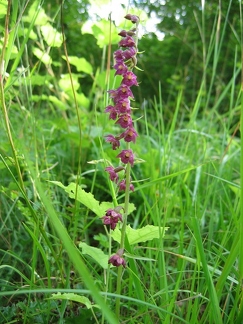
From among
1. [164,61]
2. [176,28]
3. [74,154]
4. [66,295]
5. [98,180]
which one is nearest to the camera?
[66,295]

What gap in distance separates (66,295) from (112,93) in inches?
19.5

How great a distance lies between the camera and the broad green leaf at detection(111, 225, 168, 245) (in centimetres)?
107

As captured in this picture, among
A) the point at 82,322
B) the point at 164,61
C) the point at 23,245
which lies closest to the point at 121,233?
the point at 82,322

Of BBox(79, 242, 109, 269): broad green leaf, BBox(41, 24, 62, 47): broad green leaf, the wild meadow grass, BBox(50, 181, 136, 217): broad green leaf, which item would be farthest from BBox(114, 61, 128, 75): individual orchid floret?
BBox(41, 24, 62, 47): broad green leaf

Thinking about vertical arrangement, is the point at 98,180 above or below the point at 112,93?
below

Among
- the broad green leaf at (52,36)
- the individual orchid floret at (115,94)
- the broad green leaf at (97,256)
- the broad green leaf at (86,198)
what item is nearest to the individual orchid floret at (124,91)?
the individual orchid floret at (115,94)

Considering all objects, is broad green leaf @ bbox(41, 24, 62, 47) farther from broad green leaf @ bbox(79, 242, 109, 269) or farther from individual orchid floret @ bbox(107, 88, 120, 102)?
broad green leaf @ bbox(79, 242, 109, 269)

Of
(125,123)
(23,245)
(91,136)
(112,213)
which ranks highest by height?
(125,123)

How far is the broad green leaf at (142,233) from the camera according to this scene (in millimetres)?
1065

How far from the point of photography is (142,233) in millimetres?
1084

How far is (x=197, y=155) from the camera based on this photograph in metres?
2.39

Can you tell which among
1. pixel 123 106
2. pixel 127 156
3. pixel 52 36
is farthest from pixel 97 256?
pixel 52 36

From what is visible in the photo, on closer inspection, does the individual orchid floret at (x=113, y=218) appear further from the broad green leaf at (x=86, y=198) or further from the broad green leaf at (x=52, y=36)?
the broad green leaf at (x=52, y=36)

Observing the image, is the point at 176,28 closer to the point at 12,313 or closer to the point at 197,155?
the point at 197,155
